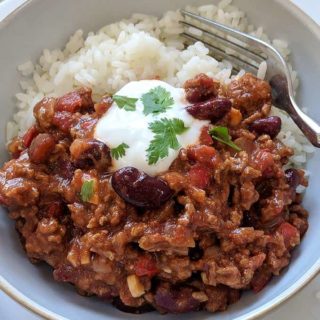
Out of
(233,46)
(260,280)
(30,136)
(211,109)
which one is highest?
(30,136)

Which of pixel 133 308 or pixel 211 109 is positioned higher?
pixel 211 109

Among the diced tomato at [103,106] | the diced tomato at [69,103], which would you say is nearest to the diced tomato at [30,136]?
the diced tomato at [69,103]

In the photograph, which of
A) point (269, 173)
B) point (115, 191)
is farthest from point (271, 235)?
point (115, 191)

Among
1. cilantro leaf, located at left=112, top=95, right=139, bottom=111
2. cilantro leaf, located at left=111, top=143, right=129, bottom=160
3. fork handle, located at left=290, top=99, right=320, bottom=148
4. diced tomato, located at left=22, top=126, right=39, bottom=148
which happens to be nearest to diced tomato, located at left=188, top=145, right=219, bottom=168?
→ cilantro leaf, located at left=111, top=143, right=129, bottom=160

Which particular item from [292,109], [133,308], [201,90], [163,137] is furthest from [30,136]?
[292,109]

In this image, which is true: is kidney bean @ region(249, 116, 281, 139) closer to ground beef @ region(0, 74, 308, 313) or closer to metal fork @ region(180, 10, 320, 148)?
ground beef @ region(0, 74, 308, 313)

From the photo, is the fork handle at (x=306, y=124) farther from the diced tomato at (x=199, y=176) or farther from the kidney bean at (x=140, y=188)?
the kidney bean at (x=140, y=188)

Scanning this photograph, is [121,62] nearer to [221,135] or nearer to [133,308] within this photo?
[221,135]

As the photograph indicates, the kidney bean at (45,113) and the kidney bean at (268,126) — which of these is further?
the kidney bean at (45,113)
